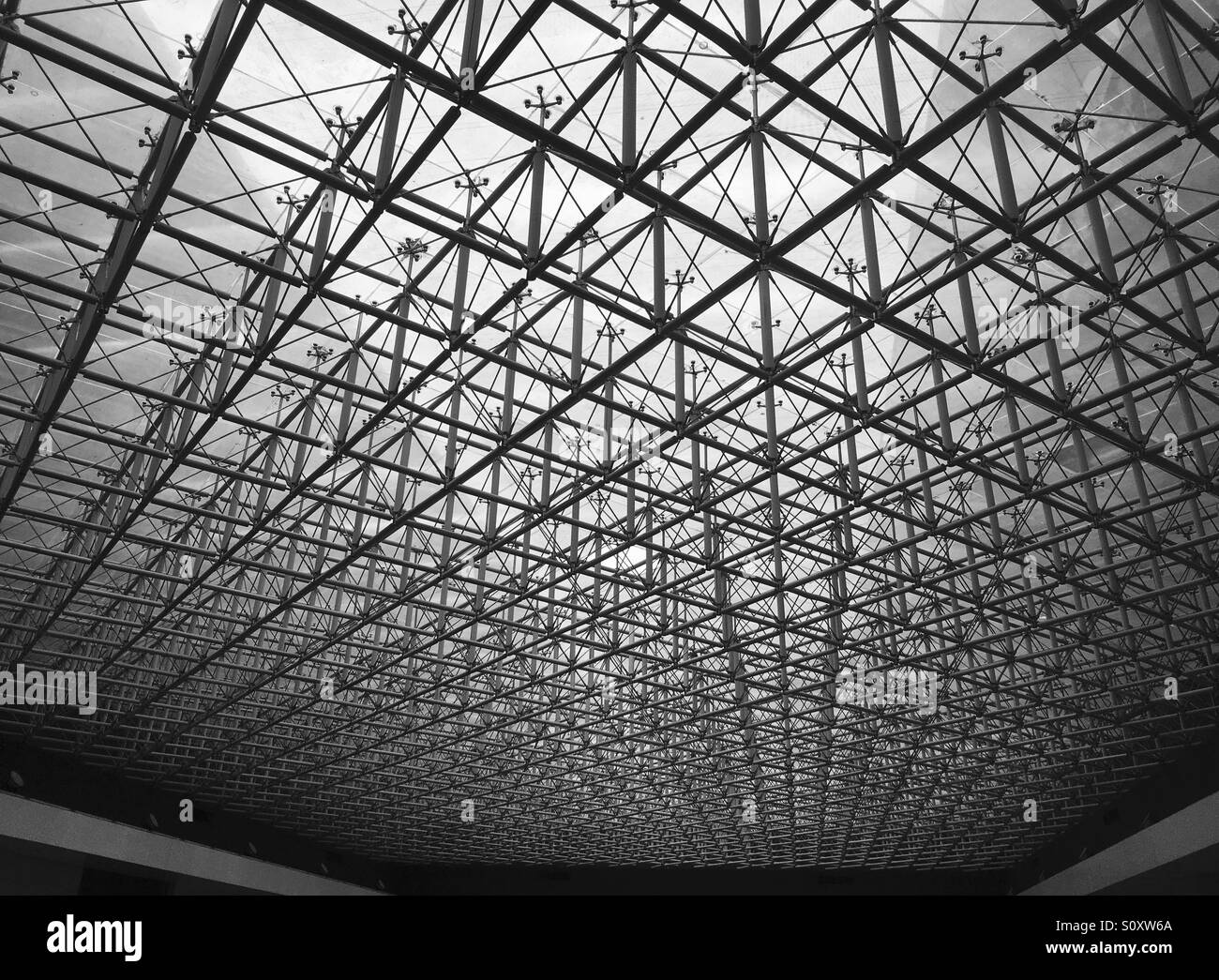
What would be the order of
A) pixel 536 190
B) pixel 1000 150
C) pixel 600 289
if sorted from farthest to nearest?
1. pixel 600 289
2. pixel 536 190
3. pixel 1000 150

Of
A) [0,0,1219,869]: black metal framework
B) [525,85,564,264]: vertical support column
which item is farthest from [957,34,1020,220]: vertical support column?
[525,85,564,264]: vertical support column

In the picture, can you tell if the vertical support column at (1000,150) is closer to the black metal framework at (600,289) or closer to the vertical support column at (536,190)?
the black metal framework at (600,289)

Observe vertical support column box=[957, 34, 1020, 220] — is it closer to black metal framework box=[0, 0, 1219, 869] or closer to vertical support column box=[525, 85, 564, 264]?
black metal framework box=[0, 0, 1219, 869]

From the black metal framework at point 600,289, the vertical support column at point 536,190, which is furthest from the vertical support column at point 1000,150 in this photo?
the vertical support column at point 536,190

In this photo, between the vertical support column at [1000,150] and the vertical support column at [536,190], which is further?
the vertical support column at [536,190]

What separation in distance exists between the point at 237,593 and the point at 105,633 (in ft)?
40.0

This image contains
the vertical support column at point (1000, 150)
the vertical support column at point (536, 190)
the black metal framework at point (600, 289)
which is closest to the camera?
the vertical support column at point (1000, 150)

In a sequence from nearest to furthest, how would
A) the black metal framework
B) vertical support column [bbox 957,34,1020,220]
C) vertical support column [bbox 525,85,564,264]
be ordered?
vertical support column [bbox 957,34,1020,220] → the black metal framework → vertical support column [bbox 525,85,564,264]

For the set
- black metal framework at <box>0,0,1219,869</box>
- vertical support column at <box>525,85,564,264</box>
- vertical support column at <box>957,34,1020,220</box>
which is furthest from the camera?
vertical support column at <box>525,85,564,264</box>

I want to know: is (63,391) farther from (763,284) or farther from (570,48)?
(763,284)

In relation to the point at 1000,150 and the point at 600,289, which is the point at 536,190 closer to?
the point at 600,289

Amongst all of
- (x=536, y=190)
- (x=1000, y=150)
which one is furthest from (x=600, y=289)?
(x=1000, y=150)
